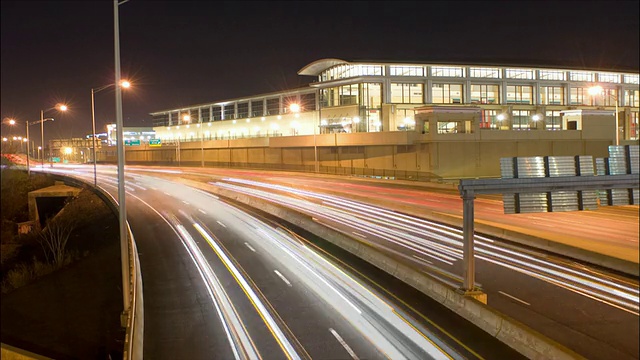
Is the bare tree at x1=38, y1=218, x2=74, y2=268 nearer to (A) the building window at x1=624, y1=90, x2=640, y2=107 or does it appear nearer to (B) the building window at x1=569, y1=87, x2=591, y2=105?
(B) the building window at x1=569, y1=87, x2=591, y2=105

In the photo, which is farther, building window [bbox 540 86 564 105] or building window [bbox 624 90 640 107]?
building window [bbox 624 90 640 107]

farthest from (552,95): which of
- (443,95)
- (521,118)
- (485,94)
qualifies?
(443,95)

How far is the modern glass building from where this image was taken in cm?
6894

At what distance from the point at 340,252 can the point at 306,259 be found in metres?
1.91

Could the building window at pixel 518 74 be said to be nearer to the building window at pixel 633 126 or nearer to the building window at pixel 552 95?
the building window at pixel 552 95

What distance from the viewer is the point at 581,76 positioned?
7806 cm

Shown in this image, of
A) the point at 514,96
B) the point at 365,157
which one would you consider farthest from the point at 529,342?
the point at 514,96

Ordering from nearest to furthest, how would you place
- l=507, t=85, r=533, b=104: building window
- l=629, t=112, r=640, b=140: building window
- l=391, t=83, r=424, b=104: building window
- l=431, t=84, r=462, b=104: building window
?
l=391, t=83, r=424, b=104: building window, l=431, t=84, r=462, b=104: building window, l=629, t=112, r=640, b=140: building window, l=507, t=85, r=533, b=104: building window

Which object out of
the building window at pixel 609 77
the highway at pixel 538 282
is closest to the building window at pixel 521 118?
the building window at pixel 609 77

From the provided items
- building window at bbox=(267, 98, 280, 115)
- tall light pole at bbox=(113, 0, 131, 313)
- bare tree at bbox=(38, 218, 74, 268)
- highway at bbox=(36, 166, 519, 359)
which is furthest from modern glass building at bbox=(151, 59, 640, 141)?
tall light pole at bbox=(113, 0, 131, 313)

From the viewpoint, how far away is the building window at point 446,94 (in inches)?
2783

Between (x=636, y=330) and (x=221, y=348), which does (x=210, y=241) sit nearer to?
(x=221, y=348)

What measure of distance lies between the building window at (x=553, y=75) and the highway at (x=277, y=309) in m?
63.1

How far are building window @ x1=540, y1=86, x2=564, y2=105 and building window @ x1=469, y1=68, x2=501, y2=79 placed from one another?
7.44 metres
